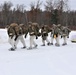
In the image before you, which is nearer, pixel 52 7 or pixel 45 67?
pixel 45 67

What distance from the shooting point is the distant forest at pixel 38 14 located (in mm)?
51938

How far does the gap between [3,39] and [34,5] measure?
3388 centimetres

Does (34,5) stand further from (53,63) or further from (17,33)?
(53,63)

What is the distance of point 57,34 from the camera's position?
18.3m

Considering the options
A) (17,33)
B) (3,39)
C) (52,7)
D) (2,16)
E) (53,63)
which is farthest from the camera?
(2,16)

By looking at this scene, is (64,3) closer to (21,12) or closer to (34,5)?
(34,5)

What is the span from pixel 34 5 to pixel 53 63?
45.6 meters

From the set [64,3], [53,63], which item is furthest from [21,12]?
[53,63]

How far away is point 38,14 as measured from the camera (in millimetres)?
59625

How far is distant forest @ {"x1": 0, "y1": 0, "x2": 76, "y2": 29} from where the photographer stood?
51.9 metres

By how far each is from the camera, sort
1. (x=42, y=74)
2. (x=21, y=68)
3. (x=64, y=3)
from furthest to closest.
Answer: (x=64, y=3), (x=21, y=68), (x=42, y=74)

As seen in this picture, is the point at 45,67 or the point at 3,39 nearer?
the point at 45,67

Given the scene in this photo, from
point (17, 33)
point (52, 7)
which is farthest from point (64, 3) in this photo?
point (17, 33)

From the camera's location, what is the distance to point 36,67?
30.4 feet
